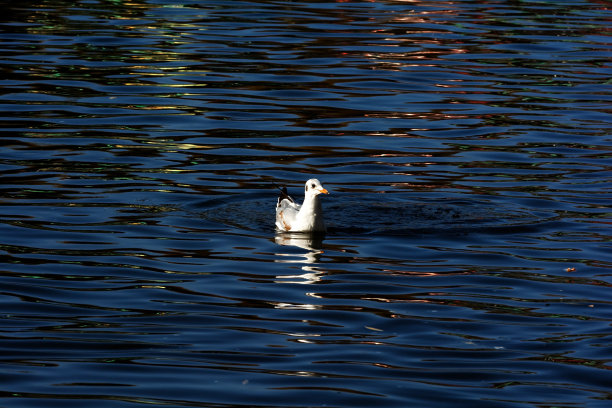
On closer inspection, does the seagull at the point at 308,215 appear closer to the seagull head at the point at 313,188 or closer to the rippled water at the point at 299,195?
the seagull head at the point at 313,188

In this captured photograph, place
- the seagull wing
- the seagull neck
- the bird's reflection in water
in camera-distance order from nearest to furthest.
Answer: the bird's reflection in water
the seagull neck
the seagull wing

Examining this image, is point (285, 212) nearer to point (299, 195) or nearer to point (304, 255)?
point (304, 255)

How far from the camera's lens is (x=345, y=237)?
13.3 m

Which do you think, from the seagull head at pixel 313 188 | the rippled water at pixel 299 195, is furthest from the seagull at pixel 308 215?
the rippled water at pixel 299 195

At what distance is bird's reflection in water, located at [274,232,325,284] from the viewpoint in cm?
1152

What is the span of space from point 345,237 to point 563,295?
9.81 feet

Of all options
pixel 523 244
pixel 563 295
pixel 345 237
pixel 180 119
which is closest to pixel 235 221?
pixel 345 237

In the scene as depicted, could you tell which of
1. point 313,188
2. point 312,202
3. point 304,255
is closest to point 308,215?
point 312,202

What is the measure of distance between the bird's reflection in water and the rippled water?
47 millimetres

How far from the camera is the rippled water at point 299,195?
29.1 ft

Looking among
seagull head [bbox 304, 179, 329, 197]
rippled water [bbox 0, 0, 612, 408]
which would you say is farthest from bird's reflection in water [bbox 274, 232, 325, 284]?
seagull head [bbox 304, 179, 329, 197]

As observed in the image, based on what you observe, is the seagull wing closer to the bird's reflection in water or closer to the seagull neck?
the bird's reflection in water

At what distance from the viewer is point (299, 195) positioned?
15.1m

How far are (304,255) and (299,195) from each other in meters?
2.63
